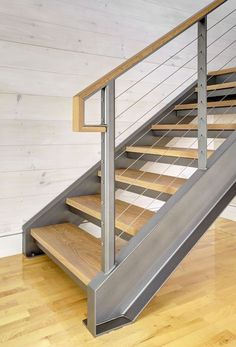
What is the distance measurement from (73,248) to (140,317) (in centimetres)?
64

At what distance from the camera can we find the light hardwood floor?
1.54m

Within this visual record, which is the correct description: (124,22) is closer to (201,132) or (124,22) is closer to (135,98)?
(135,98)

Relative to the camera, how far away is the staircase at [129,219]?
1.61m

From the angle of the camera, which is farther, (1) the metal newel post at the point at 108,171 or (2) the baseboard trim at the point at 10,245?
(2) the baseboard trim at the point at 10,245

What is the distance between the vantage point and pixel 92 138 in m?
2.88

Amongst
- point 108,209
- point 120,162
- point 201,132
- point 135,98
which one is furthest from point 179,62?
point 108,209

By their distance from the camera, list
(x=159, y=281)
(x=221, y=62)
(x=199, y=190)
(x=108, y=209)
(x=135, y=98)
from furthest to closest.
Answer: (x=221, y=62) → (x=135, y=98) → (x=199, y=190) → (x=159, y=281) → (x=108, y=209)

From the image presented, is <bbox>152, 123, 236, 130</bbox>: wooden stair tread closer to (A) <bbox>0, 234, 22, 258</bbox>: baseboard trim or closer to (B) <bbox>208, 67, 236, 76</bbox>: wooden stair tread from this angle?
(B) <bbox>208, 67, 236, 76</bbox>: wooden stair tread

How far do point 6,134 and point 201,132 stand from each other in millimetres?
1435

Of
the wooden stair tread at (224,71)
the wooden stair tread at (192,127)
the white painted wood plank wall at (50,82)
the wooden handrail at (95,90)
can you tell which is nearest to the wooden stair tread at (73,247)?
the white painted wood plank wall at (50,82)

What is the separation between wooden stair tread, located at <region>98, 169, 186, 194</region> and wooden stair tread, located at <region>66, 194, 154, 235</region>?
7.5 inches

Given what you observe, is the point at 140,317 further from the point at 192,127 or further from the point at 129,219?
the point at 192,127

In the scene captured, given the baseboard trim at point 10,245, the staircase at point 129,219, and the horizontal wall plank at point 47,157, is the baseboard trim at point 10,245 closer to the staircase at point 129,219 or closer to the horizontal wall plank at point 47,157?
the staircase at point 129,219

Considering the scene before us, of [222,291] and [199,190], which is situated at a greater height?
[199,190]
